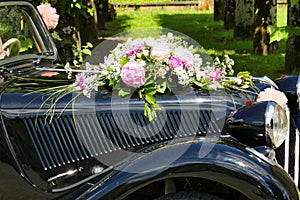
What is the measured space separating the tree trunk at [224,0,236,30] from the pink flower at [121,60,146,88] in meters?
15.5

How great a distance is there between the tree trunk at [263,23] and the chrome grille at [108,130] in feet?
36.0

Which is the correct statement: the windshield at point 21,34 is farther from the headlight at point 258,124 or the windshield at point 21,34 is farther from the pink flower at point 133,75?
the headlight at point 258,124

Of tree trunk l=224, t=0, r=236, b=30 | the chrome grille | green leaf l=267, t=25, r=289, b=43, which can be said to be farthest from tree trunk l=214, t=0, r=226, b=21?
the chrome grille

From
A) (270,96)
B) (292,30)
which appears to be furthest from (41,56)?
(292,30)

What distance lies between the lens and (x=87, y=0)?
10641 millimetres

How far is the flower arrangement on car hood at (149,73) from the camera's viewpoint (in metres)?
3.76

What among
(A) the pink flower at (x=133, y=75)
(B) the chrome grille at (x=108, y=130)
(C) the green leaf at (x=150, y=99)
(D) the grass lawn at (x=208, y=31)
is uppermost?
(A) the pink flower at (x=133, y=75)

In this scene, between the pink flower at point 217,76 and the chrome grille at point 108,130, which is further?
the pink flower at point 217,76

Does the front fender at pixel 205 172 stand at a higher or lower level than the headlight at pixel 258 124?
lower

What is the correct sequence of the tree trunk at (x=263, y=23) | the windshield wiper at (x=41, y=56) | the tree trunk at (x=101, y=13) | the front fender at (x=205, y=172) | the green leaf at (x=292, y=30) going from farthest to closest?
1. the tree trunk at (x=101, y=13)
2. the tree trunk at (x=263, y=23)
3. the green leaf at (x=292, y=30)
4. the windshield wiper at (x=41, y=56)
5. the front fender at (x=205, y=172)

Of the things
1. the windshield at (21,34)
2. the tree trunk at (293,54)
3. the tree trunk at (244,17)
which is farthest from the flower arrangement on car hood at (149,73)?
the tree trunk at (244,17)

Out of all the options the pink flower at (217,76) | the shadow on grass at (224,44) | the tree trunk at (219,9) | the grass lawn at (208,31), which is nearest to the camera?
the pink flower at (217,76)

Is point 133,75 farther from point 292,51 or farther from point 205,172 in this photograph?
point 292,51

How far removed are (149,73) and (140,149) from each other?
1.62 ft
